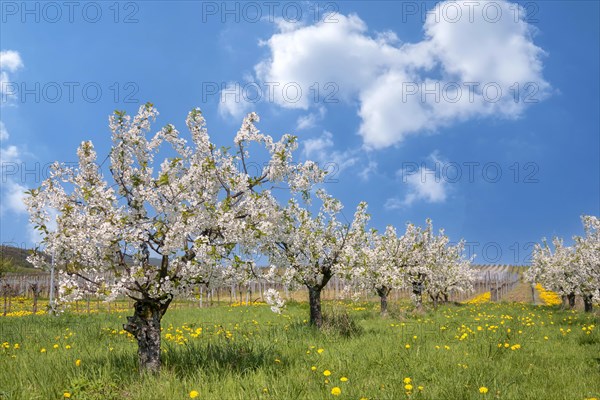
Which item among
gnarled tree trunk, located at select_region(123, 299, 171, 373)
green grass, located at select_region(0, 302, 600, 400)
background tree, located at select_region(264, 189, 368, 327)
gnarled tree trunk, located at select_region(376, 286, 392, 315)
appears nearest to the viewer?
green grass, located at select_region(0, 302, 600, 400)

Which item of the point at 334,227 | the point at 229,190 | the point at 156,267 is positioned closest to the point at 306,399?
the point at 156,267

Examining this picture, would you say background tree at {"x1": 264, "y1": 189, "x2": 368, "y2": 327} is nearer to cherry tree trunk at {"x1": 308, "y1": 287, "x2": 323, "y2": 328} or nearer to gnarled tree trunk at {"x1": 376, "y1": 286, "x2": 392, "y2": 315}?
cherry tree trunk at {"x1": 308, "y1": 287, "x2": 323, "y2": 328}

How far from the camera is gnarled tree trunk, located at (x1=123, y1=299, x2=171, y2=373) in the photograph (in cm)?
757

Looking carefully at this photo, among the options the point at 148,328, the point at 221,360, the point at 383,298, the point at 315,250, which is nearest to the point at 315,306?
the point at 315,250

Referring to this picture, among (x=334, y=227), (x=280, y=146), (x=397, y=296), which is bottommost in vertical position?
(x=397, y=296)

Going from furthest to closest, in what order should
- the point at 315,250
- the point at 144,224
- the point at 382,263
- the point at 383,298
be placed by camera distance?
the point at 383,298, the point at 382,263, the point at 315,250, the point at 144,224

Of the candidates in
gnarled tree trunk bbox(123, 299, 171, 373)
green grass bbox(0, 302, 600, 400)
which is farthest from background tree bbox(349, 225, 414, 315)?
gnarled tree trunk bbox(123, 299, 171, 373)

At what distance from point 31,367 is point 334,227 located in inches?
347

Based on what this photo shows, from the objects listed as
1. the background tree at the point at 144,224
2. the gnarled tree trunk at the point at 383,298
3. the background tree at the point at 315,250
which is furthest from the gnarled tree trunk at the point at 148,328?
the gnarled tree trunk at the point at 383,298

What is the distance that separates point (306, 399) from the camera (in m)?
6.02

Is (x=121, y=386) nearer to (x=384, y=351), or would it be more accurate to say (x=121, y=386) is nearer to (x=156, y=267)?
(x=156, y=267)

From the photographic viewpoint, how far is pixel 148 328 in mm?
7602

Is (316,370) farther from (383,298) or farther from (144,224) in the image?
(383,298)

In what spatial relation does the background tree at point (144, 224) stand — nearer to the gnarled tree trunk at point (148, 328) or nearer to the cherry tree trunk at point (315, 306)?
the gnarled tree trunk at point (148, 328)
